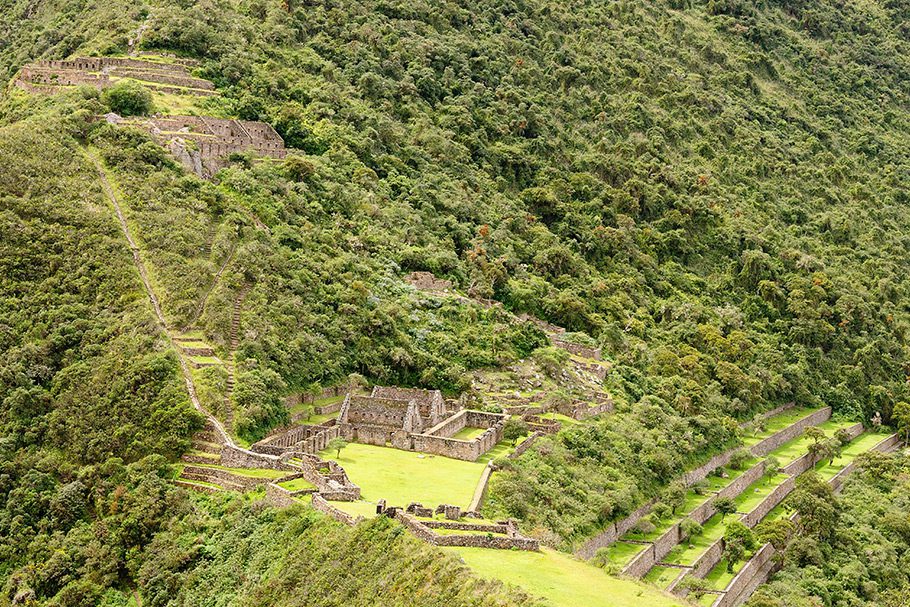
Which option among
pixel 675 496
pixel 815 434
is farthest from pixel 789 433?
pixel 675 496

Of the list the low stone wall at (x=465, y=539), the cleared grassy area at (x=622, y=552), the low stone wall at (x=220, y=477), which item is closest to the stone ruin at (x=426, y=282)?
the cleared grassy area at (x=622, y=552)

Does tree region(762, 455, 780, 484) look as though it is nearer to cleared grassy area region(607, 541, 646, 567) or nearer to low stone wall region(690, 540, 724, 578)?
low stone wall region(690, 540, 724, 578)

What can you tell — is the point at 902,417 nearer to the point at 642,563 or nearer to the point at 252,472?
the point at 642,563

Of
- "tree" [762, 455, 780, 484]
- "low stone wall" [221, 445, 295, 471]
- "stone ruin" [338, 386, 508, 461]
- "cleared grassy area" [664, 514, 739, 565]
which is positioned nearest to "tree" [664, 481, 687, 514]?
"cleared grassy area" [664, 514, 739, 565]

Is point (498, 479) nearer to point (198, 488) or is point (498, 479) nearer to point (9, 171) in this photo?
point (198, 488)

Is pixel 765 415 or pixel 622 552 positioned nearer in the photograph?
pixel 622 552
